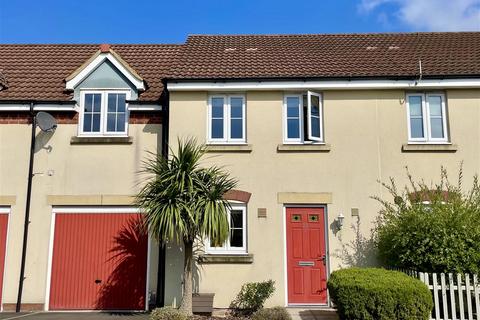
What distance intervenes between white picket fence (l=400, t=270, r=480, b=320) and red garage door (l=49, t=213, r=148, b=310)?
21.8 ft

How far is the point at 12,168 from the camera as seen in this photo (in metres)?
11.5

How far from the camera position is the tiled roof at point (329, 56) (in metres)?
11.4

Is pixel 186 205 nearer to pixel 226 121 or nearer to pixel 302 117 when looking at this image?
pixel 226 121

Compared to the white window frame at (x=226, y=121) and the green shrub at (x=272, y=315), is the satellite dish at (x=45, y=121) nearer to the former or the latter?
the white window frame at (x=226, y=121)

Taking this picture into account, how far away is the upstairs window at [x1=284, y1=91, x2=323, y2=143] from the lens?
11.2 m

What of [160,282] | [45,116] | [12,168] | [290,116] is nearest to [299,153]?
[290,116]

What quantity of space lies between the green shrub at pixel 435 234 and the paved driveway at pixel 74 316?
579 cm

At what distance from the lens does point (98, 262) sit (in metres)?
11.1

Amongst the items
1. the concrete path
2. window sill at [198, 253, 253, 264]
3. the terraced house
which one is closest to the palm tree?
window sill at [198, 253, 253, 264]

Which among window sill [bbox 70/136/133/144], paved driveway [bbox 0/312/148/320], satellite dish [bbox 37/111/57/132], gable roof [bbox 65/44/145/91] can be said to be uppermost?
gable roof [bbox 65/44/145/91]

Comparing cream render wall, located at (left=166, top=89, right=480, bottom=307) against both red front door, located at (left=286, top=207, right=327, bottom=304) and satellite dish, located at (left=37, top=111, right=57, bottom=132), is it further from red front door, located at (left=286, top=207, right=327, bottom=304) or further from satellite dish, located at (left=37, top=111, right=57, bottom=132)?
satellite dish, located at (left=37, top=111, right=57, bottom=132)

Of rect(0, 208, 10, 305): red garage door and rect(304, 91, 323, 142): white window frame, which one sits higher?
rect(304, 91, 323, 142): white window frame

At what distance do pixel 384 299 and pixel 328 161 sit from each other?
4.11 m

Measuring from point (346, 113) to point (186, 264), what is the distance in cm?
558
